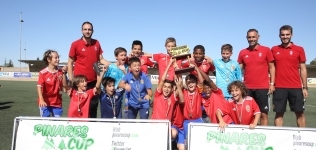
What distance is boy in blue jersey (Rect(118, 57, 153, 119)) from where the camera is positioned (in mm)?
6109

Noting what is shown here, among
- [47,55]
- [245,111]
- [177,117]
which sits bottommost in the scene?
[177,117]

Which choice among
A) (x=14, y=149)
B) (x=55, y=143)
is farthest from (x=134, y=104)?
(x=14, y=149)

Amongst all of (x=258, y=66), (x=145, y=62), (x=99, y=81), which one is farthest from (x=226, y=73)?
(x=99, y=81)

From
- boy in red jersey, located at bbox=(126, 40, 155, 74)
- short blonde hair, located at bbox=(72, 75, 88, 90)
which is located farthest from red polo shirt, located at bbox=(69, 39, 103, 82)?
boy in red jersey, located at bbox=(126, 40, 155, 74)

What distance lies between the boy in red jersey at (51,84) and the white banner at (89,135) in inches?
44.2

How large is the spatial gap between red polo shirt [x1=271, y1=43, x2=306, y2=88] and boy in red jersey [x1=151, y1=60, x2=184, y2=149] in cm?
247

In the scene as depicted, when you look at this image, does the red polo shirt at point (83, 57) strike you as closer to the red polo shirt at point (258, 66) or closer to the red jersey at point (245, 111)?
the red jersey at point (245, 111)

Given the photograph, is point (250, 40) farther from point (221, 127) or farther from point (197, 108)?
point (221, 127)

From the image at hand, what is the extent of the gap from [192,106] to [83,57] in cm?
252

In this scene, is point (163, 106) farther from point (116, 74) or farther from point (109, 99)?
point (116, 74)

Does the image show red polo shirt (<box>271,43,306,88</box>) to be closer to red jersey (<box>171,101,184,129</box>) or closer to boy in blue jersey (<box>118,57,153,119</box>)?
red jersey (<box>171,101,184,129</box>)

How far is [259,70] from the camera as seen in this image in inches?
257

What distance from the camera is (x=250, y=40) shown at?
261 inches

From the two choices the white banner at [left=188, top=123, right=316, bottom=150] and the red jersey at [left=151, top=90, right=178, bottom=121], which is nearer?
the white banner at [left=188, top=123, right=316, bottom=150]
